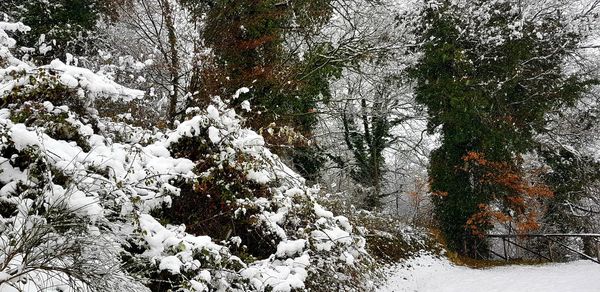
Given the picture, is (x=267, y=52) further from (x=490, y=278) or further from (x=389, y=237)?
(x=490, y=278)

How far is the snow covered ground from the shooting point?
26.5ft

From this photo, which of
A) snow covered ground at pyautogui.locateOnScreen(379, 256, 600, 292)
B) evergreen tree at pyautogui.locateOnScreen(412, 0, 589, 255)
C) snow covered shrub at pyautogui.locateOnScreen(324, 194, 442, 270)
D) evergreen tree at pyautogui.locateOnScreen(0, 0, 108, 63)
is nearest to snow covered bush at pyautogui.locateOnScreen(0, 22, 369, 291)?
snow covered shrub at pyautogui.locateOnScreen(324, 194, 442, 270)

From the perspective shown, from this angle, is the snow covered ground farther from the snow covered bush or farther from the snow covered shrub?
the snow covered bush

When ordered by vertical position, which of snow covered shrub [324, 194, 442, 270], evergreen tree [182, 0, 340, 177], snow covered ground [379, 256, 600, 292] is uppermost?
evergreen tree [182, 0, 340, 177]

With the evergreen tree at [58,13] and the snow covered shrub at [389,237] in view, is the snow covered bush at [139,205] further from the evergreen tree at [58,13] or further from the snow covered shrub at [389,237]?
the evergreen tree at [58,13]

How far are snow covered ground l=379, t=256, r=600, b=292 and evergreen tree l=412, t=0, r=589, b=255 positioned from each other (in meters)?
2.71

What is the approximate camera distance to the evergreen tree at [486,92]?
13.3 metres

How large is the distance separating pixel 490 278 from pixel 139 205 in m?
8.75

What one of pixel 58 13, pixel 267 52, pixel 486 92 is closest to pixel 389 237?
pixel 267 52

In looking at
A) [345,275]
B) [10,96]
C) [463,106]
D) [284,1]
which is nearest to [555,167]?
[463,106]

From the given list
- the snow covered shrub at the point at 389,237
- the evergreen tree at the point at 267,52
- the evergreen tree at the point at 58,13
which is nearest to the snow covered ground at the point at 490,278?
the snow covered shrub at the point at 389,237

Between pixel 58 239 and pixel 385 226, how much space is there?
943 centimetres

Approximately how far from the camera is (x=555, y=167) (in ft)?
49.9

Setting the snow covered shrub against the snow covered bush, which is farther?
the snow covered shrub
